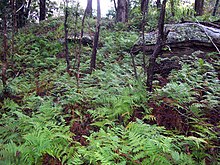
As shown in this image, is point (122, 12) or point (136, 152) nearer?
point (136, 152)

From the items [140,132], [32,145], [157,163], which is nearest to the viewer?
[157,163]

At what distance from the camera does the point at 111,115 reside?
385 centimetres

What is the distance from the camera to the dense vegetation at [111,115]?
2.79m

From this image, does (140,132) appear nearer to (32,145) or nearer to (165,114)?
(165,114)

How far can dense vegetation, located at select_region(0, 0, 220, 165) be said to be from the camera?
2789mm

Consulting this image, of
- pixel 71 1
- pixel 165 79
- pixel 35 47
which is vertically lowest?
pixel 165 79

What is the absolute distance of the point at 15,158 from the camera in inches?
107

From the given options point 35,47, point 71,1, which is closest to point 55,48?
point 35,47

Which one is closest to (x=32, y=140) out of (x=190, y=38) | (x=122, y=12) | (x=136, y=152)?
(x=136, y=152)

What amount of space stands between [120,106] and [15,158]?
1.96m

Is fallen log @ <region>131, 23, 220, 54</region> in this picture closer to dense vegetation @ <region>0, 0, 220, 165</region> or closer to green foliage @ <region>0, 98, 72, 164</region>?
dense vegetation @ <region>0, 0, 220, 165</region>

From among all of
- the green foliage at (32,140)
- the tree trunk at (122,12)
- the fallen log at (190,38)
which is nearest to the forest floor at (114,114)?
the green foliage at (32,140)

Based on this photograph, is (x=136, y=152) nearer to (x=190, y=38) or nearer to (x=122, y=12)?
(x=190, y=38)

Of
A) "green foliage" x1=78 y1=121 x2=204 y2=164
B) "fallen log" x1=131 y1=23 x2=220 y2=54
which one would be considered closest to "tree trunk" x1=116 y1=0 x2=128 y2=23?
"fallen log" x1=131 y1=23 x2=220 y2=54
